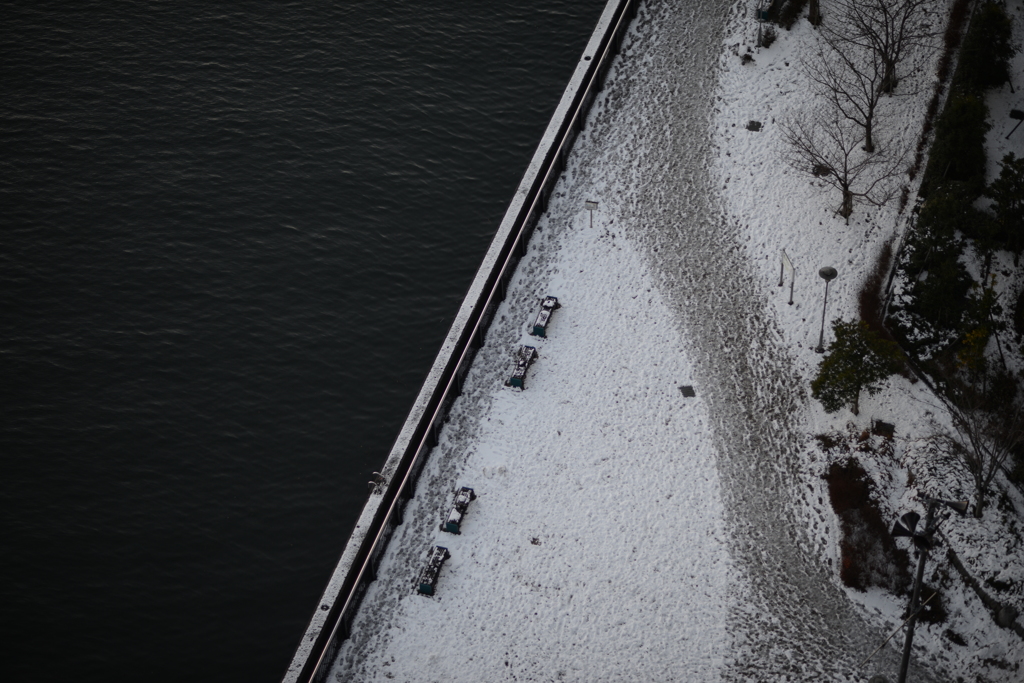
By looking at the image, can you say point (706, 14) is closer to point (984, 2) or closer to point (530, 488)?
point (984, 2)

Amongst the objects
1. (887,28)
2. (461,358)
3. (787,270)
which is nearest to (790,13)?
(887,28)

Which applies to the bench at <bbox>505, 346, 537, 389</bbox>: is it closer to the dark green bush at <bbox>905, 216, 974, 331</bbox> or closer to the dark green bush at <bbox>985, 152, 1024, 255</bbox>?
the dark green bush at <bbox>905, 216, 974, 331</bbox>

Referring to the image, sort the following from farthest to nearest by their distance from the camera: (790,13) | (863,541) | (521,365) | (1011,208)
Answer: (790,13), (1011,208), (521,365), (863,541)

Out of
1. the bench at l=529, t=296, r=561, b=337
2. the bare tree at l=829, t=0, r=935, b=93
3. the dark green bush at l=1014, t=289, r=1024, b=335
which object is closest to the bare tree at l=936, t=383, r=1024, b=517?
the dark green bush at l=1014, t=289, r=1024, b=335

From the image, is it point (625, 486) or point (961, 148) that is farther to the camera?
point (961, 148)

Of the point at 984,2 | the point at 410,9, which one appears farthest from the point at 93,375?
the point at 984,2

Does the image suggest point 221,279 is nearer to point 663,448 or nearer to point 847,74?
point 663,448
